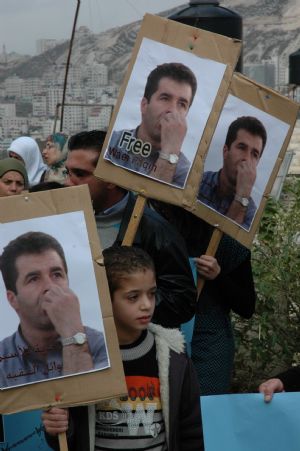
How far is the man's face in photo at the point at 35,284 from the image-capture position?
3.76 meters

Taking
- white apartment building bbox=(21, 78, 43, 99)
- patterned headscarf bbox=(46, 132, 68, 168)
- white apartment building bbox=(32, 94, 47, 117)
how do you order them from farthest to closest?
white apartment building bbox=(21, 78, 43, 99)
white apartment building bbox=(32, 94, 47, 117)
patterned headscarf bbox=(46, 132, 68, 168)

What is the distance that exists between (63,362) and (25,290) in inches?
10.0

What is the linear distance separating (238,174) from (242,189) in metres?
0.06

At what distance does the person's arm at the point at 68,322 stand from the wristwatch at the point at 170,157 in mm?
882

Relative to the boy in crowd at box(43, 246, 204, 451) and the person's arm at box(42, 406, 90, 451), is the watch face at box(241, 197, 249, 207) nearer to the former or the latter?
the boy in crowd at box(43, 246, 204, 451)

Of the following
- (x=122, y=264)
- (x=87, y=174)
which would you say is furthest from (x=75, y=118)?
(x=122, y=264)

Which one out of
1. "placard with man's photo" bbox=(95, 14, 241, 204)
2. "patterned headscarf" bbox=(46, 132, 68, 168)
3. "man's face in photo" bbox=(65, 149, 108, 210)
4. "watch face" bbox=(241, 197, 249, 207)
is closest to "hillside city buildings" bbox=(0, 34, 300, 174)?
"patterned headscarf" bbox=(46, 132, 68, 168)

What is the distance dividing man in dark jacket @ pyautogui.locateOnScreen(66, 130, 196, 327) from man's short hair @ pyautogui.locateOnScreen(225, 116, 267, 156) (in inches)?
17.9

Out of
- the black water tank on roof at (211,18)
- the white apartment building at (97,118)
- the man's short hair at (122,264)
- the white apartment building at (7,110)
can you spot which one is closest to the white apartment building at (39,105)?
the white apartment building at (7,110)

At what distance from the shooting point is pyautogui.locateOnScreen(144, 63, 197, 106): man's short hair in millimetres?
4445

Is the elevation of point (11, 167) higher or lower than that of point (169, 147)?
higher

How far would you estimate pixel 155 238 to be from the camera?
14.8ft

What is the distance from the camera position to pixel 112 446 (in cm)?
382

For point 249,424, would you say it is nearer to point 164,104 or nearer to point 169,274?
point 169,274
